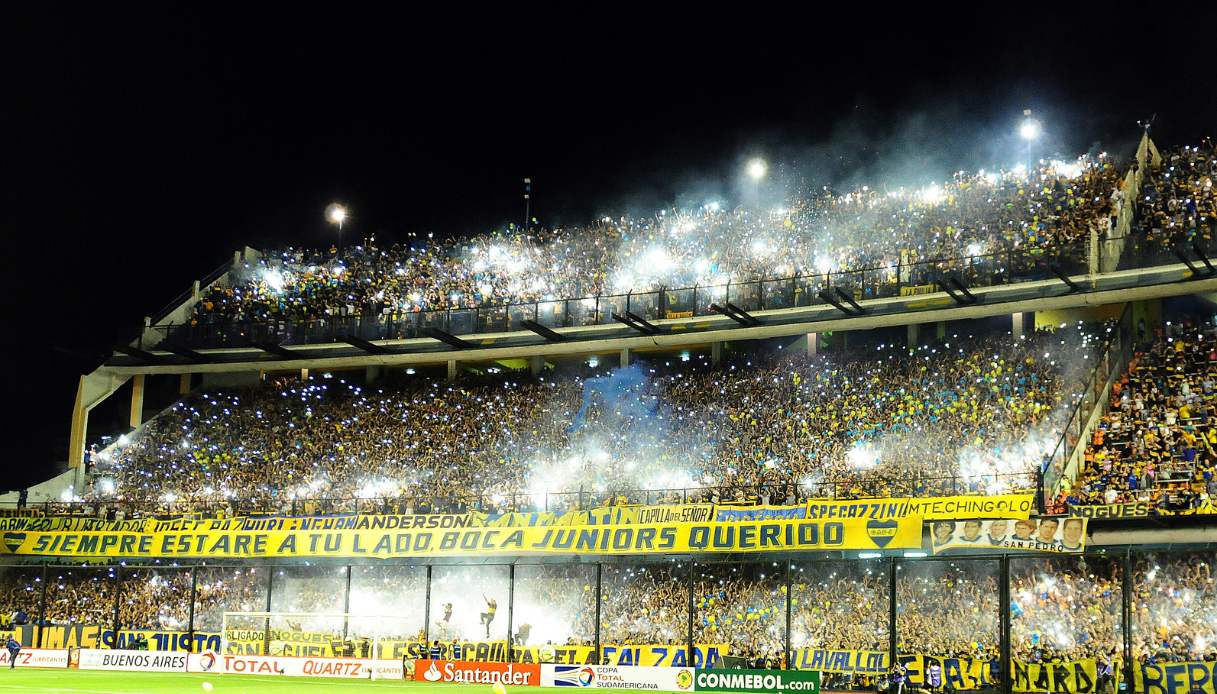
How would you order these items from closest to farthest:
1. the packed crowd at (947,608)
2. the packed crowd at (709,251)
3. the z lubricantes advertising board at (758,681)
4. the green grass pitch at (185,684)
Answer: the z lubricantes advertising board at (758,681)
the green grass pitch at (185,684)
the packed crowd at (947,608)
the packed crowd at (709,251)

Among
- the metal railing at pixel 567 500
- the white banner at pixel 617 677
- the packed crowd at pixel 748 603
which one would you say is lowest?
the white banner at pixel 617 677

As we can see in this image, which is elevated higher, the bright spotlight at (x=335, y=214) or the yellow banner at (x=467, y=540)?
the bright spotlight at (x=335, y=214)

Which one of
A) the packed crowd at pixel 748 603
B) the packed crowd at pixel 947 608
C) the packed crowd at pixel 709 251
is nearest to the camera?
the packed crowd at pixel 748 603

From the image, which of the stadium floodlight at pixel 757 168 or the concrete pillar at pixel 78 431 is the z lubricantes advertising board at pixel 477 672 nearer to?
the concrete pillar at pixel 78 431

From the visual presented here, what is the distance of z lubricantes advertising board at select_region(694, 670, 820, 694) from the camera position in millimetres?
22219

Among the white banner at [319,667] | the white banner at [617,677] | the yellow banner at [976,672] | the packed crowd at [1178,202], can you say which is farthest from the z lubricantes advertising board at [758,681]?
the packed crowd at [1178,202]

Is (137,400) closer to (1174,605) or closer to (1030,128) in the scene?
(1030,128)

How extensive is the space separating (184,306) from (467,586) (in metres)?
20.9

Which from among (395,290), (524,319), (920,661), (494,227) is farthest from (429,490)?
(920,661)

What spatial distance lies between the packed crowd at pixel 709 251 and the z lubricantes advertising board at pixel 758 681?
678 inches

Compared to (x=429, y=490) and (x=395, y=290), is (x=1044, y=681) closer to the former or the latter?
(x=429, y=490)

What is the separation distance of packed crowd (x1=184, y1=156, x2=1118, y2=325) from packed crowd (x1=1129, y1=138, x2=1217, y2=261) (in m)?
1.27

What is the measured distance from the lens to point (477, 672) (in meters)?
27.4

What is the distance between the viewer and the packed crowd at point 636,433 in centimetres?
3322
